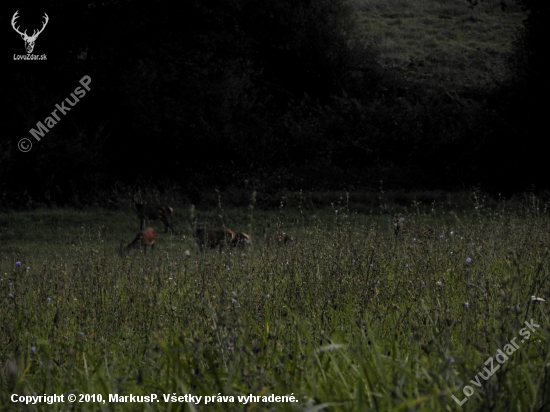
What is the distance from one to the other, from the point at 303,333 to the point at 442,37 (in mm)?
30323

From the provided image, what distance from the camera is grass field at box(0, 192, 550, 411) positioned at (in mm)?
2533

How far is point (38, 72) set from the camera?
19062 millimetres

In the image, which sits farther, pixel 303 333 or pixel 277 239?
pixel 277 239

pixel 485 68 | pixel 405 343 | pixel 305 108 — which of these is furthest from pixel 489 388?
pixel 485 68

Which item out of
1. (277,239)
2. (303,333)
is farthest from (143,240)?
(303,333)

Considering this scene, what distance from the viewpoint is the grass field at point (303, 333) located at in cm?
253

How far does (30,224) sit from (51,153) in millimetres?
4258

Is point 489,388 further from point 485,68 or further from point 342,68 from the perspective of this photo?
point 485,68

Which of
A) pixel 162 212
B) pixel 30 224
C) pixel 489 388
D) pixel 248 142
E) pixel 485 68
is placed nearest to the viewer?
pixel 489 388

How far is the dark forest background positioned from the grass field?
12118 mm

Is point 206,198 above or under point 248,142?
under

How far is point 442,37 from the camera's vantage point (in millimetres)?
31734

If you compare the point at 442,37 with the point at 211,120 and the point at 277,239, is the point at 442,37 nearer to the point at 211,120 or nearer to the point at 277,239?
the point at 211,120

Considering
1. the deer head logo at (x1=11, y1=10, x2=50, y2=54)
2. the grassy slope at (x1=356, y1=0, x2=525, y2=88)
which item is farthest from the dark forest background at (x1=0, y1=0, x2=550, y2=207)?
the grassy slope at (x1=356, y1=0, x2=525, y2=88)
